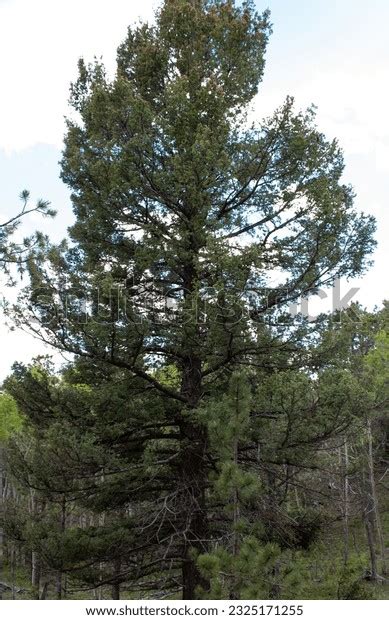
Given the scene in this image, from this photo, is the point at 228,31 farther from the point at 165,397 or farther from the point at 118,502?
the point at 118,502

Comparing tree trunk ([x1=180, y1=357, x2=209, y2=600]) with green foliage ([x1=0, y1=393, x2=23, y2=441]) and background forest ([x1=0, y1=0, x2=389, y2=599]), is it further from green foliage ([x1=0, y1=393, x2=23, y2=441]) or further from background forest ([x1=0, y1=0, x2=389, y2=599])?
green foliage ([x1=0, y1=393, x2=23, y2=441])

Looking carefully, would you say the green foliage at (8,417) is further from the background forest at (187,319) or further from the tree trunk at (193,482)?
the tree trunk at (193,482)

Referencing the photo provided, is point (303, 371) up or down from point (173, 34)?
down

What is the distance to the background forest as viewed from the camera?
310 inches

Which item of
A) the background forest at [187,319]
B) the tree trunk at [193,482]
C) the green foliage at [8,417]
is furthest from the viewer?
the green foliage at [8,417]

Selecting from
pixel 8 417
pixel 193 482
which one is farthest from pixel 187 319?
pixel 8 417

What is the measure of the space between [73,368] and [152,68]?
5.38 metres

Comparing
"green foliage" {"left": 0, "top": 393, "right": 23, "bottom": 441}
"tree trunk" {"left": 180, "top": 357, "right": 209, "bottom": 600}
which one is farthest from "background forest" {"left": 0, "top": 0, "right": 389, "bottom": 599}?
"green foliage" {"left": 0, "top": 393, "right": 23, "bottom": 441}

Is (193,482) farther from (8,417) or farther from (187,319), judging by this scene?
(8,417)

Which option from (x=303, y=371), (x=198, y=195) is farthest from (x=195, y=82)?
(x=303, y=371)

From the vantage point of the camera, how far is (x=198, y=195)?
8516 mm

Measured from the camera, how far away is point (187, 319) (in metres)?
8.28

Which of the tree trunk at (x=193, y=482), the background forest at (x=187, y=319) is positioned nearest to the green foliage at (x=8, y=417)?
the background forest at (x=187, y=319)

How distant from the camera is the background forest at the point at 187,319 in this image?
786 centimetres
